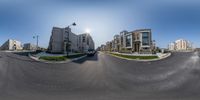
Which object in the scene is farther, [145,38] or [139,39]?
[139,39]

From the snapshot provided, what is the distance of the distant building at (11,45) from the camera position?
831cm

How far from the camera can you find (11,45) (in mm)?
8500

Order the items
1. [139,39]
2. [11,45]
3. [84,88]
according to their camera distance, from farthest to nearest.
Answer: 1. [139,39]
2. [84,88]
3. [11,45]

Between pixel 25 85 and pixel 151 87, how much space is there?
8.11 metres

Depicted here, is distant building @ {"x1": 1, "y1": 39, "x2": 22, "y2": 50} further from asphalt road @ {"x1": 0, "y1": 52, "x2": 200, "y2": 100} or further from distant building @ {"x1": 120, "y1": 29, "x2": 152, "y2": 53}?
distant building @ {"x1": 120, "y1": 29, "x2": 152, "y2": 53}

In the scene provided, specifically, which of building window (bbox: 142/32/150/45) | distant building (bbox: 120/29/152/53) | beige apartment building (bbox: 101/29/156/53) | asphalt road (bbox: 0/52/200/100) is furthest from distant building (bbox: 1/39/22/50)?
building window (bbox: 142/32/150/45)

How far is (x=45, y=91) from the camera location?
8.66 meters

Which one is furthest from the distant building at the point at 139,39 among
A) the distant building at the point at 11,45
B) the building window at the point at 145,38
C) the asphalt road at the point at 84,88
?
the distant building at the point at 11,45

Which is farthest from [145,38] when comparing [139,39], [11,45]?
[11,45]

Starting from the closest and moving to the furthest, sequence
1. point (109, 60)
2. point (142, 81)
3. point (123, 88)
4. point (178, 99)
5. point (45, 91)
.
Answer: point (178, 99)
point (45, 91)
point (123, 88)
point (142, 81)
point (109, 60)

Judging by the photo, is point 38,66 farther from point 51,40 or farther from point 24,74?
point 51,40

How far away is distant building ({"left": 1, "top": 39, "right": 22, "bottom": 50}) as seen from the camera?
27.3 feet

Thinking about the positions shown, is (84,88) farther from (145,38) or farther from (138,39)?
(145,38)

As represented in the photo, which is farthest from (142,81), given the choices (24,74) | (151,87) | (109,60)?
(109,60)
